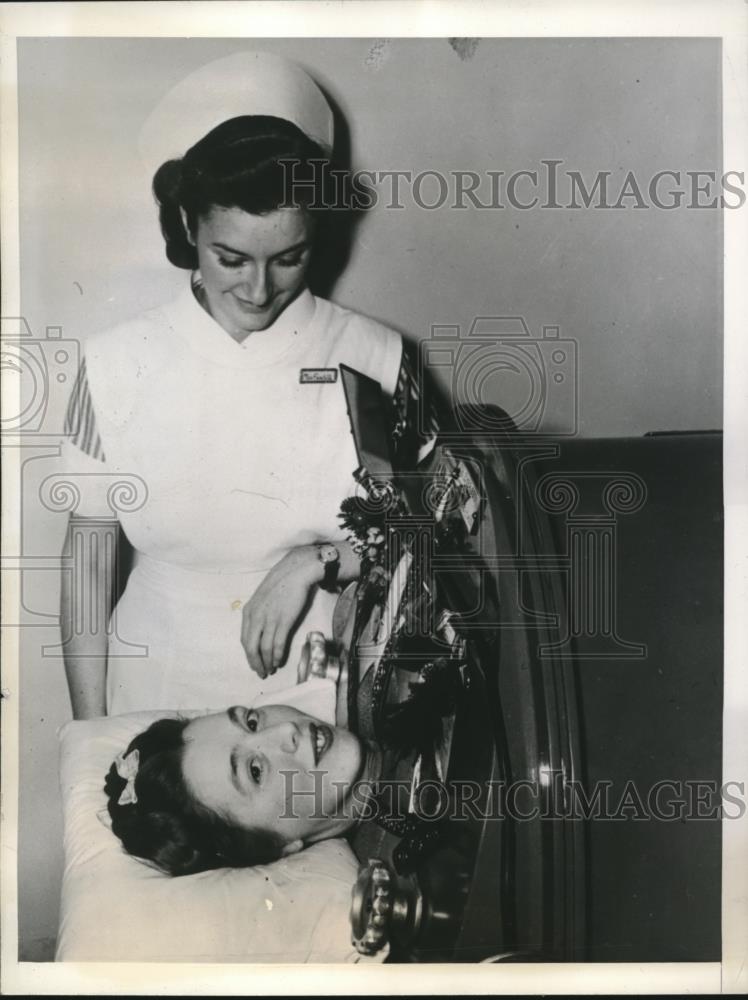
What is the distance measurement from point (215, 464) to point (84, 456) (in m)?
0.20

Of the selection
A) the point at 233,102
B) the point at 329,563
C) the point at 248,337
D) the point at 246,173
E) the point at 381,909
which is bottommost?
the point at 381,909

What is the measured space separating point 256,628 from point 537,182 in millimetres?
775

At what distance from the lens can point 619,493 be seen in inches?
47.8

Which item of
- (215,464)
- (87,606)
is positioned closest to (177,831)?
(87,606)

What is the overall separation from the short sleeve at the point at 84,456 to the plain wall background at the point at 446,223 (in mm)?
27

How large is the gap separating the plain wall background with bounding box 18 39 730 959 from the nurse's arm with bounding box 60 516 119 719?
2 centimetres

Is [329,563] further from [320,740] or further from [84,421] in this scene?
[84,421]

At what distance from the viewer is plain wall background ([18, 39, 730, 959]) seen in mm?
1206

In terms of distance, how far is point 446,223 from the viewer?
3.97 ft

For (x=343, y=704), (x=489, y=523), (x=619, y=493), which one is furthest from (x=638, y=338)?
(x=343, y=704)

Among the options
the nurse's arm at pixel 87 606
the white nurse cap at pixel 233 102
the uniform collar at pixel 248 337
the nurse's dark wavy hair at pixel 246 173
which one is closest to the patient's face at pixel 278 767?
the nurse's arm at pixel 87 606

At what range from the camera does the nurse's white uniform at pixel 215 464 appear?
119 cm

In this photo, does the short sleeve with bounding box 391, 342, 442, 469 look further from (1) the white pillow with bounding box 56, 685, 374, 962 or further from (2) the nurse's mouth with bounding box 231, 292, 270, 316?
(1) the white pillow with bounding box 56, 685, 374, 962

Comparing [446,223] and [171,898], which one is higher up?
[446,223]
